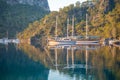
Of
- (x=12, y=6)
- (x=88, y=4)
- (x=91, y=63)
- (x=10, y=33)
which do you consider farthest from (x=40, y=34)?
(x=91, y=63)

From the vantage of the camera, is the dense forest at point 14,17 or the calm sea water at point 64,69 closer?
the calm sea water at point 64,69

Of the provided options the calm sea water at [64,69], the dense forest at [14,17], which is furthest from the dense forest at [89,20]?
the calm sea water at [64,69]

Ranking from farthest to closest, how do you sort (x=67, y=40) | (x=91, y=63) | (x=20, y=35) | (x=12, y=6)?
(x=12, y=6), (x=20, y=35), (x=67, y=40), (x=91, y=63)

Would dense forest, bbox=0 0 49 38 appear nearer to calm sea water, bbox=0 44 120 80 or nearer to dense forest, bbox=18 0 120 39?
dense forest, bbox=18 0 120 39

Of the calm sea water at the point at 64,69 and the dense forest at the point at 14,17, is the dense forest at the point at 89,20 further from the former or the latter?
the calm sea water at the point at 64,69

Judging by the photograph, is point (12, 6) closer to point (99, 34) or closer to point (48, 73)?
point (99, 34)

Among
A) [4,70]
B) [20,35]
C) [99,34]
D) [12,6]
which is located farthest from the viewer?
[12,6]

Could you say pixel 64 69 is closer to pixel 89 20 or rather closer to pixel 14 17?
pixel 89 20
